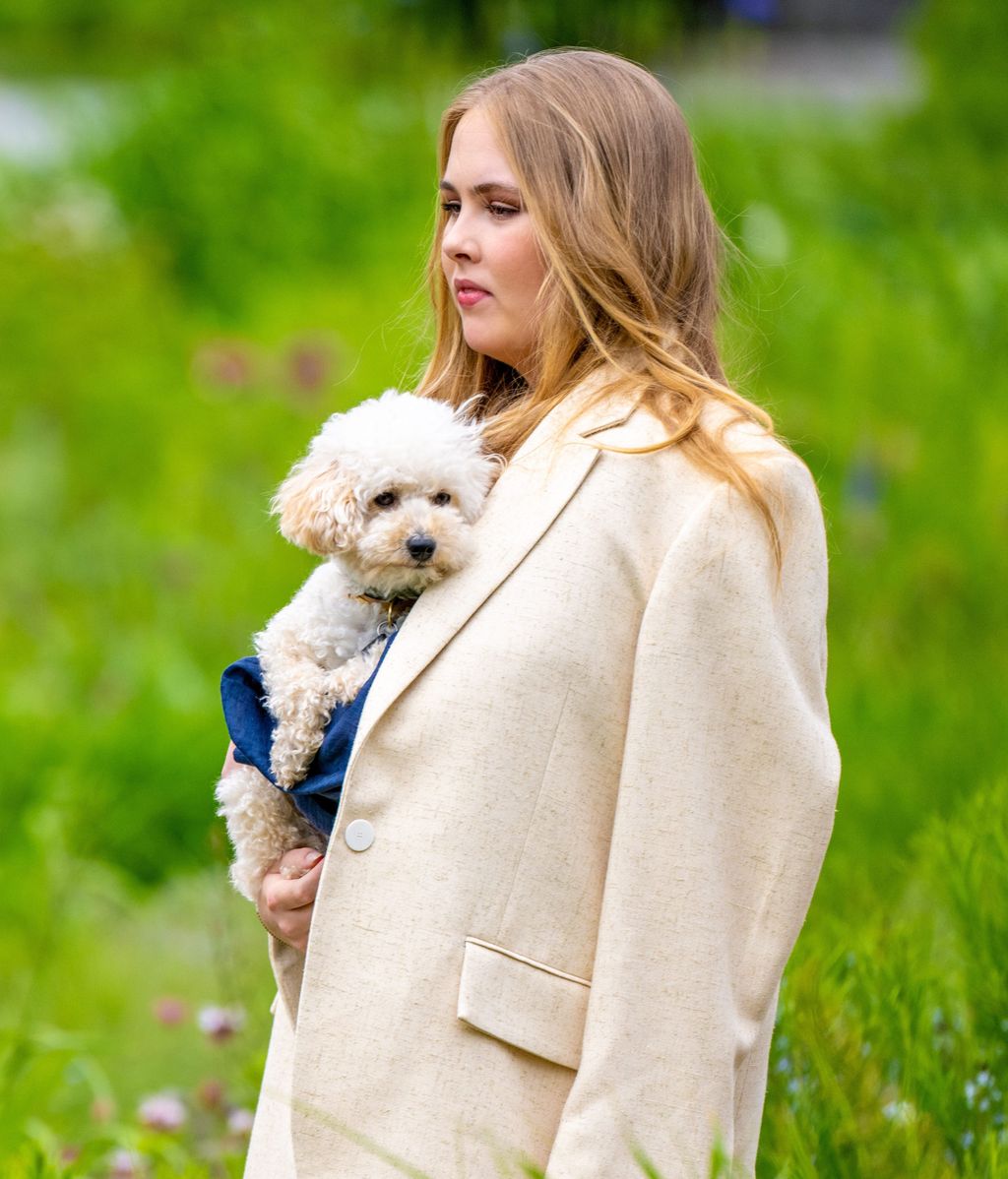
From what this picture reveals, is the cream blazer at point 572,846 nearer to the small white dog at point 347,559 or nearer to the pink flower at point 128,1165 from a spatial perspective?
the small white dog at point 347,559

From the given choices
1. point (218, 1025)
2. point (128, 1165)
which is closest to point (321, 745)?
point (218, 1025)

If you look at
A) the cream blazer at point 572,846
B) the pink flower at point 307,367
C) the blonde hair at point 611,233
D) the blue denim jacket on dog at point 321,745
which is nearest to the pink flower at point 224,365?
the pink flower at point 307,367

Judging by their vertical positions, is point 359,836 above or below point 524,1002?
above

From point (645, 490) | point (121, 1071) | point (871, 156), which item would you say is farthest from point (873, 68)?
point (645, 490)

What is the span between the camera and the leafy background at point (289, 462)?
309cm

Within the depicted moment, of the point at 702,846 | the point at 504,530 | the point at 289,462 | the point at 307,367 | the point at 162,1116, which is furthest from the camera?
the point at 307,367

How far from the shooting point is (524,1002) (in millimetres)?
1971

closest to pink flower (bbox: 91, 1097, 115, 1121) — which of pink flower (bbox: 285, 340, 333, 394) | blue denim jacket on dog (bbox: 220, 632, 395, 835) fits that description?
blue denim jacket on dog (bbox: 220, 632, 395, 835)

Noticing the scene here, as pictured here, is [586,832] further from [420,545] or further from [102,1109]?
[102,1109]

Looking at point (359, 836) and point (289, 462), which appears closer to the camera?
point (359, 836)

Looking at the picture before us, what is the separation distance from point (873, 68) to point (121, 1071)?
33.9 ft

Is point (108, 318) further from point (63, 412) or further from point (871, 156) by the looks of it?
point (871, 156)

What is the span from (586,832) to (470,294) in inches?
31.0

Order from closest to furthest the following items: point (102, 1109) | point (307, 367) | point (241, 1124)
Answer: point (241, 1124), point (102, 1109), point (307, 367)
